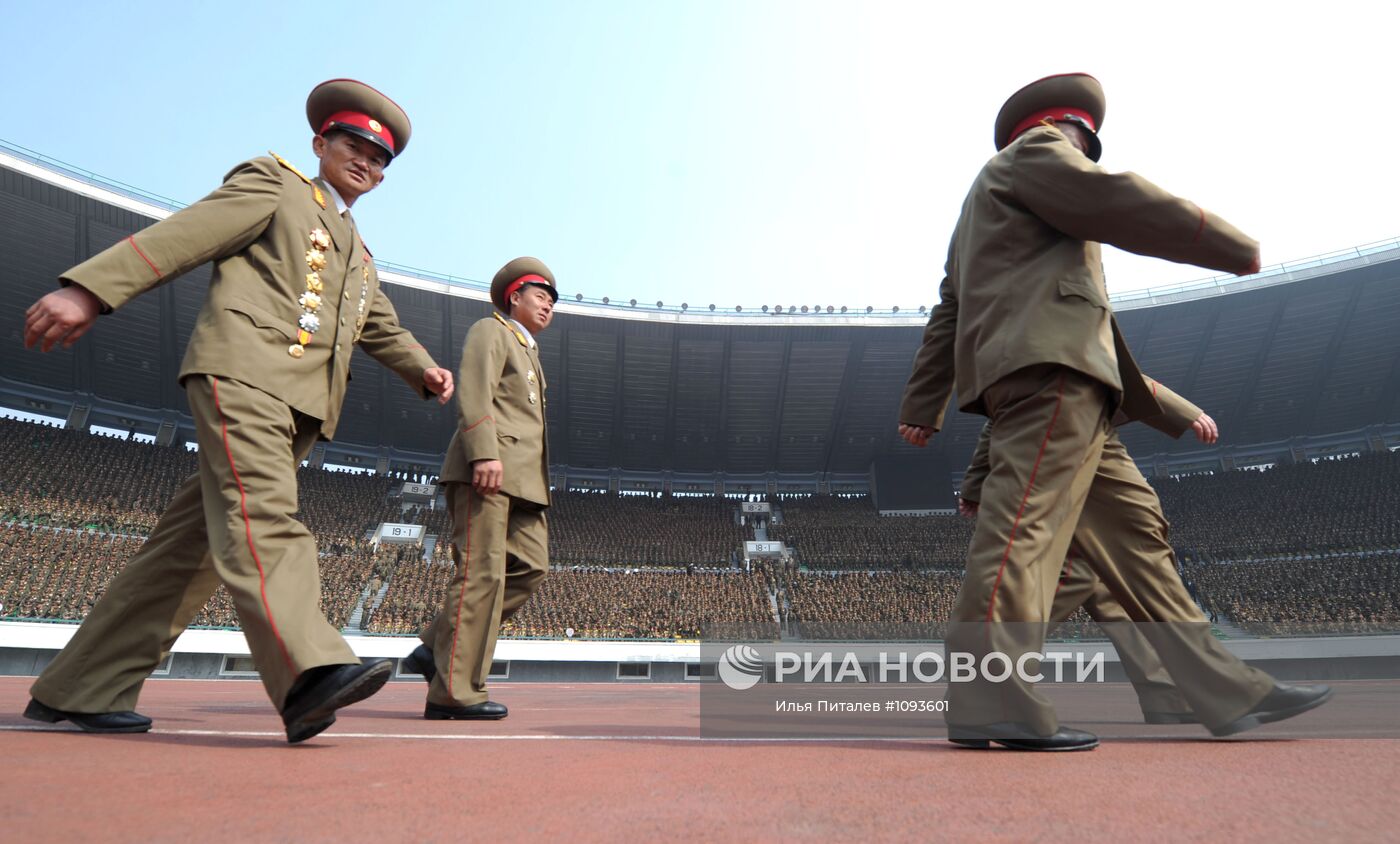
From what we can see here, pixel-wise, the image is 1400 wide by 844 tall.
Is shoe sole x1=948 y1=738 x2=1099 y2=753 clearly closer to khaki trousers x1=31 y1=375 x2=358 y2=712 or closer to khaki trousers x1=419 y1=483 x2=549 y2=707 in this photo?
khaki trousers x1=31 y1=375 x2=358 y2=712

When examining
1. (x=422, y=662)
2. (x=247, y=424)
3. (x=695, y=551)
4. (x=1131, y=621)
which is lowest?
(x=695, y=551)

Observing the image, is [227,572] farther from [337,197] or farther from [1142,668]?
[1142,668]

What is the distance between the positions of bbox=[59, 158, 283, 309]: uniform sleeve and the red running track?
3.30 ft

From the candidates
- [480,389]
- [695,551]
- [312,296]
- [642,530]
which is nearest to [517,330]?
[480,389]

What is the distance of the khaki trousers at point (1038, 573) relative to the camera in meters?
1.77

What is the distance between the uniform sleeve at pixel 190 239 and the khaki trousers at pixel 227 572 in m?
0.27

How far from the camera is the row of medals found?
6.68 ft

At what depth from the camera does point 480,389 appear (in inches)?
128

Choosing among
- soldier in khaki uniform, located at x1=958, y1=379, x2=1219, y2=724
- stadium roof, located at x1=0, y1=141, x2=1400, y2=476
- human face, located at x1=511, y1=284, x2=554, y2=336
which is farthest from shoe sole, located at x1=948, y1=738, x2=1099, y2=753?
stadium roof, located at x1=0, y1=141, x2=1400, y2=476

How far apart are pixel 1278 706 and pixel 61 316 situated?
9.68ft

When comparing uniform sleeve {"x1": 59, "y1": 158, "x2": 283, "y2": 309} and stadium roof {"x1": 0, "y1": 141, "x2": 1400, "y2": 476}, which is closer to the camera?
uniform sleeve {"x1": 59, "y1": 158, "x2": 283, "y2": 309}

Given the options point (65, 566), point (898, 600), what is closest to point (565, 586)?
point (898, 600)

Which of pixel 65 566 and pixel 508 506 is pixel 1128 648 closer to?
pixel 508 506

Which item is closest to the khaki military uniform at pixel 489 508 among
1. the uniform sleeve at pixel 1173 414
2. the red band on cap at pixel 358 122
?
the red band on cap at pixel 358 122
